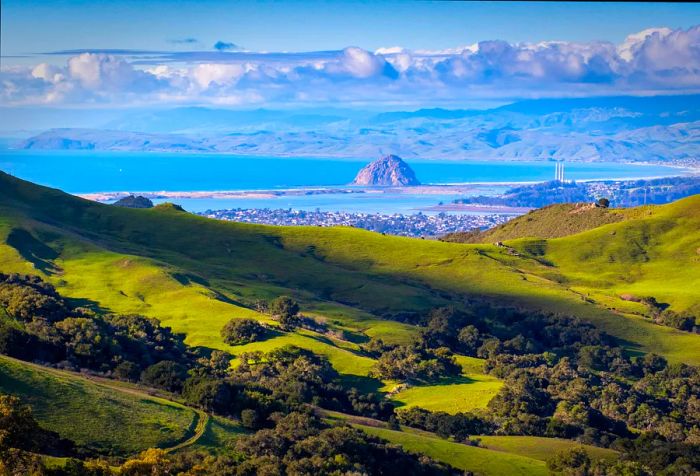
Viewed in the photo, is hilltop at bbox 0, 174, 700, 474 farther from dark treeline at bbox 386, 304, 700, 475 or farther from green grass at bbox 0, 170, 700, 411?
green grass at bbox 0, 170, 700, 411

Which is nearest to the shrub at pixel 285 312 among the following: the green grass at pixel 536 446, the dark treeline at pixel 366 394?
the dark treeline at pixel 366 394

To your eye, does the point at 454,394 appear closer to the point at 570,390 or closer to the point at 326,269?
the point at 570,390

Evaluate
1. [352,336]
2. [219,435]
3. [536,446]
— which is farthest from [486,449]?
[352,336]

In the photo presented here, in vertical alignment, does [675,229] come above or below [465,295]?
above

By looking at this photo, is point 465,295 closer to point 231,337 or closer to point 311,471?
point 231,337

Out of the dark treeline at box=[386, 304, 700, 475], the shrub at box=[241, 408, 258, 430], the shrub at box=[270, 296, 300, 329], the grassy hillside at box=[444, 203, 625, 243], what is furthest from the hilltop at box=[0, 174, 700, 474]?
the grassy hillside at box=[444, 203, 625, 243]

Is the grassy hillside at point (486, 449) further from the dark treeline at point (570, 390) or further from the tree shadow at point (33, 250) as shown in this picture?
the tree shadow at point (33, 250)

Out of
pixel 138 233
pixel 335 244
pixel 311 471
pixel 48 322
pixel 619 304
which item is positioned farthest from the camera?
pixel 335 244

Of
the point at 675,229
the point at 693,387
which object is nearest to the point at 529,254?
the point at 675,229
